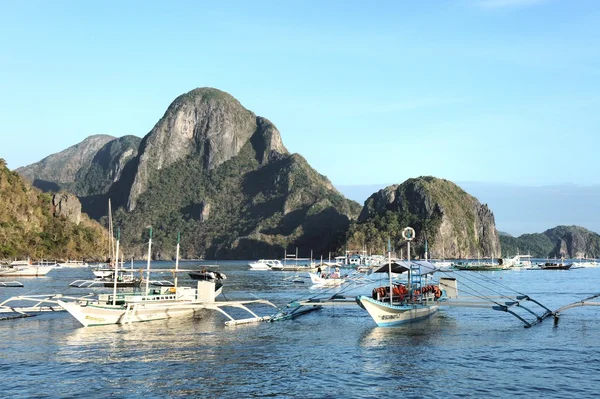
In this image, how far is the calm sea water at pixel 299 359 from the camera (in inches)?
1067

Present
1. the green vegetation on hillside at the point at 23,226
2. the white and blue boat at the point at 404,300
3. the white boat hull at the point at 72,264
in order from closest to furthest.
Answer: the white and blue boat at the point at 404,300
the green vegetation on hillside at the point at 23,226
the white boat hull at the point at 72,264

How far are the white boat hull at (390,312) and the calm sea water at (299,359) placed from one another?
2.77 feet

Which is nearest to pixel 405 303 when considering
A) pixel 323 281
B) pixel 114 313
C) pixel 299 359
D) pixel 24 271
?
pixel 299 359

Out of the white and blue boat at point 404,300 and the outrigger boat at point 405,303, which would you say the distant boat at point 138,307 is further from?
the white and blue boat at point 404,300

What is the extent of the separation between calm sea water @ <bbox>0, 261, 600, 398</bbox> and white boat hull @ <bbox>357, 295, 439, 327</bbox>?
33.2 inches

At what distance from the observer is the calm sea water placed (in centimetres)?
2709

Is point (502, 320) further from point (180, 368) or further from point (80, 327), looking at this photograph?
point (80, 327)

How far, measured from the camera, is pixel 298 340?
133 feet

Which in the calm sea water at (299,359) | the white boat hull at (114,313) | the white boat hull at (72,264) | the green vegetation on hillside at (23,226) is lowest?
the calm sea water at (299,359)

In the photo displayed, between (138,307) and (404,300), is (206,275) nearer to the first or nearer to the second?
(138,307)

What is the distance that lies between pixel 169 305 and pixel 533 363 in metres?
28.0

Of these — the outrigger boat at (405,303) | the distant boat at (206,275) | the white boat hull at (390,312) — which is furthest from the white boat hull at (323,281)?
the white boat hull at (390,312)

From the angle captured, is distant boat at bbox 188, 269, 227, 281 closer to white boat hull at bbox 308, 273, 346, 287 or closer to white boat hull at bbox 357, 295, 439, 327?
white boat hull at bbox 308, 273, 346, 287

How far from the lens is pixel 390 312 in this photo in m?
44.9
